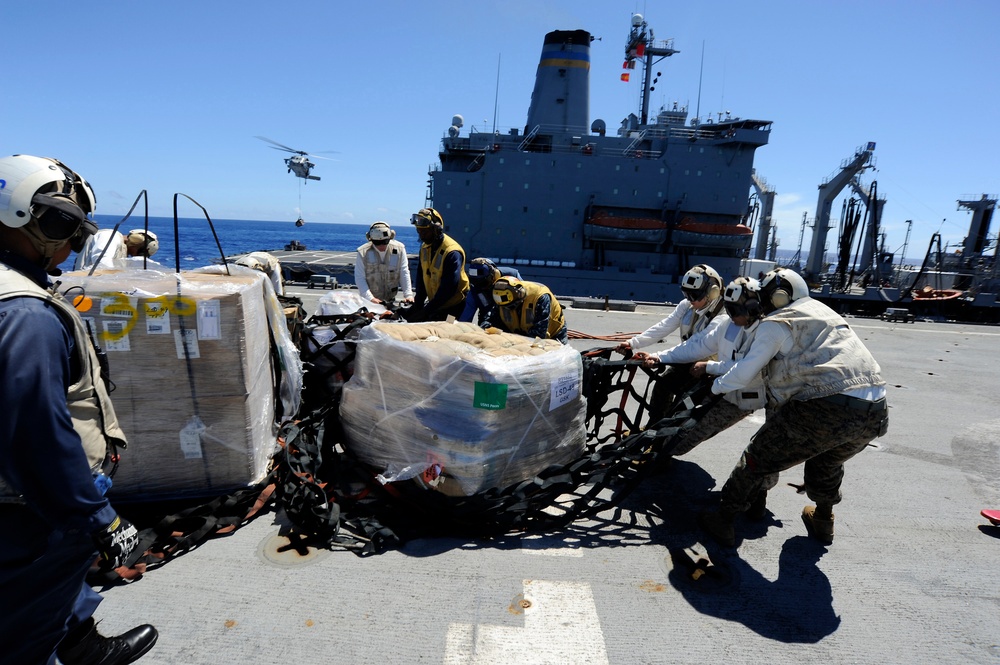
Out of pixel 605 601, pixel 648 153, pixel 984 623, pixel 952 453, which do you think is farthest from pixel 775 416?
pixel 648 153

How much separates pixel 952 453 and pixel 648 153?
74.2ft

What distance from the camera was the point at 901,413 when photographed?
211 inches

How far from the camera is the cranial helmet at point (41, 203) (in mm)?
1592

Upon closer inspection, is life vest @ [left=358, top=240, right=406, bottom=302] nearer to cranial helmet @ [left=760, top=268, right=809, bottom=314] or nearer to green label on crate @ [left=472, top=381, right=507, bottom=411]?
green label on crate @ [left=472, top=381, right=507, bottom=411]

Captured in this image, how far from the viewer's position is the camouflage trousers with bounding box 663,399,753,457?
11.5 ft

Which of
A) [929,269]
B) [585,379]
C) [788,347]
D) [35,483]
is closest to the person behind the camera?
[35,483]

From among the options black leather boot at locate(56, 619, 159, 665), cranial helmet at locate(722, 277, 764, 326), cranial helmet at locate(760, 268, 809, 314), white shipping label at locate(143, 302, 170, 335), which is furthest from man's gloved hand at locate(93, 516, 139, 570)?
cranial helmet at locate(760, 268, 809, 314)

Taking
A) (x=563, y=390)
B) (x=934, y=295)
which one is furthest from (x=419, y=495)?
(x=934, y=295)

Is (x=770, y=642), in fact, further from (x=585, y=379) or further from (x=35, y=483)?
(x=35, y=483)

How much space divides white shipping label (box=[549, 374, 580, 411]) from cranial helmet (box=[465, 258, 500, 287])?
1.91 metres

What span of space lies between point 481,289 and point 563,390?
210 cm

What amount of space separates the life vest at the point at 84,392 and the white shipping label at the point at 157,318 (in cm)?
92

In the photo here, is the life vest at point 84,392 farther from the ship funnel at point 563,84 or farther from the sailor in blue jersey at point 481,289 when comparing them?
the ship funnel at point 563,84

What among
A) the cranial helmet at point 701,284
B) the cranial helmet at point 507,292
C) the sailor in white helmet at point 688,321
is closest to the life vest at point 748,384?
the sailor in white helmet at point 688,321
